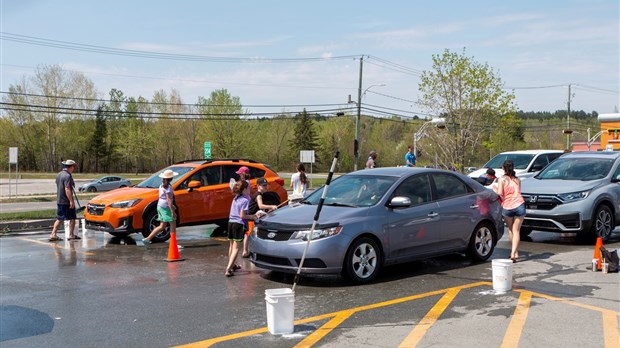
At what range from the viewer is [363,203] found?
336 inches

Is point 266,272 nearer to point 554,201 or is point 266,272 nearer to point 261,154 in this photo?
point 554,201

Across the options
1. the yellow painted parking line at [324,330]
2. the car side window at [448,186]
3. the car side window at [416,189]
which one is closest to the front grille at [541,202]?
the car side window at [448,186]

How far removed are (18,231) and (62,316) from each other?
10719mm

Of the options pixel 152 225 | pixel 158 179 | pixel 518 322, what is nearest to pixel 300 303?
pixel 518 322

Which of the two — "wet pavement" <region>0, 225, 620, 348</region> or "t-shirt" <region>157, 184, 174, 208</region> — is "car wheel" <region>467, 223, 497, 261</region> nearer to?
"wet pavement" <region>0, 225, 620, 348</region>

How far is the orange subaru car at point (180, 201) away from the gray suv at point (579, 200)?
614 centimetres

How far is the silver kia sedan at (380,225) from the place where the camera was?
309 inches

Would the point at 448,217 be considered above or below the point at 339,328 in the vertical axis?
above

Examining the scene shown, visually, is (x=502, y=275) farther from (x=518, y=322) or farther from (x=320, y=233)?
(x=320, y=233)

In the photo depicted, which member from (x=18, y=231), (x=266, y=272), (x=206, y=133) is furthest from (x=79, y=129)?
(x=266, y=272)

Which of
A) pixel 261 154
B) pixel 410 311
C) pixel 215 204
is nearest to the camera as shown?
pixel 410 311

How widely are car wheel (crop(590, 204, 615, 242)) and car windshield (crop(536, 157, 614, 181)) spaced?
2.54 feet

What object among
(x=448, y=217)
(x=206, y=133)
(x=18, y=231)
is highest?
(x=206, y=133)

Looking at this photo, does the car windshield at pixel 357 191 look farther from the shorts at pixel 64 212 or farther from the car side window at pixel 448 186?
the shorts at pixel 64 212
